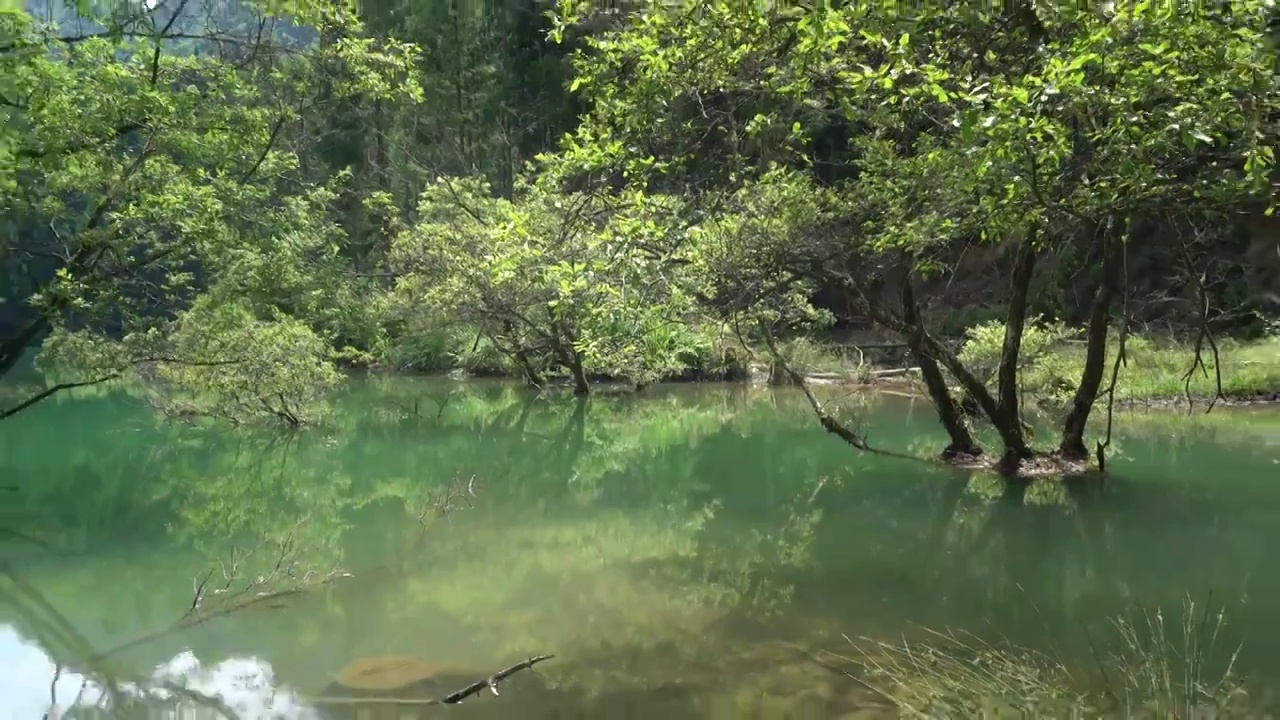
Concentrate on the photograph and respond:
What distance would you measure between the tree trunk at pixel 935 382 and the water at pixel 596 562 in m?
0.44

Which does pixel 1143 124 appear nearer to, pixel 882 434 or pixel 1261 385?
pixel 882 434

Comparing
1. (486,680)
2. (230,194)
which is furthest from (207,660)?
(230,194)

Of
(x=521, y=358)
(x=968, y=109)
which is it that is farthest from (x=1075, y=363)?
(x=968, y=109)

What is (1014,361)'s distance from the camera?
9.80 meters

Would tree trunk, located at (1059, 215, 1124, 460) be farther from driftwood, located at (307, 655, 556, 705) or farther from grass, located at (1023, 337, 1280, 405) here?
driftwood, located at (307, 655, 556, 705)

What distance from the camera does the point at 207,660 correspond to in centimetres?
563

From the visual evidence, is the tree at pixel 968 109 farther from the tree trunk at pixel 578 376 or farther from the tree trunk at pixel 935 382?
the tree trunk at pixel 578 376

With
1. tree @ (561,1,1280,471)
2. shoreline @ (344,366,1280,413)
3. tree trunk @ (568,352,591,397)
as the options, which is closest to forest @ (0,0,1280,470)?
tree @ (561,1,1280,471)

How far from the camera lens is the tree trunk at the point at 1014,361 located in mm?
9656

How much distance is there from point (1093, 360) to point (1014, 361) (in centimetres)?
103

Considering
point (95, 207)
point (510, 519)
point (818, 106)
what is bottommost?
point (510, 519)

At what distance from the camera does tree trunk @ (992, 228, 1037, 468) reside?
9.66 metres

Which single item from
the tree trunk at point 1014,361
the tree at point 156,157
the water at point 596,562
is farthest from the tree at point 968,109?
the tree at point 156,157

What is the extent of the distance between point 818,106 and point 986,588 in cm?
368
